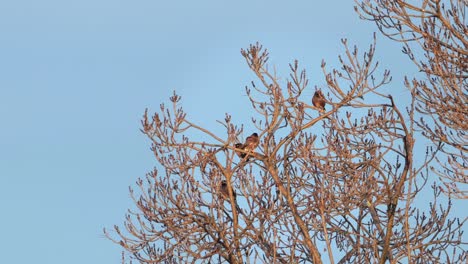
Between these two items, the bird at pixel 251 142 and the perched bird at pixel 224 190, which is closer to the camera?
the bird at pixel 251 142

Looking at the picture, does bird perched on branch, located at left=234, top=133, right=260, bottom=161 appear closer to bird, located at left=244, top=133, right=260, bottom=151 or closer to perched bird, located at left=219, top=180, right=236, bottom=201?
bird, located at left=244, top=133, right=260, bottom=151

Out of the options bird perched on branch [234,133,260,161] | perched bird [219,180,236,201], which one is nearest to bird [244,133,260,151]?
bird perched on branch [234,133,260,161]

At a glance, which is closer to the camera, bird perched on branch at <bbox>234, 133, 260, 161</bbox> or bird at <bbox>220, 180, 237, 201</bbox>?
bird perched on branch at <bbox>234, 133, 260, 161</bbox>

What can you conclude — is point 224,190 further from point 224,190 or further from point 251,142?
point 251,142

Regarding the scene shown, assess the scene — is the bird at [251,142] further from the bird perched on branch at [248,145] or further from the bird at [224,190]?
the bird at [224,190]

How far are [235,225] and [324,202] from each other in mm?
1381

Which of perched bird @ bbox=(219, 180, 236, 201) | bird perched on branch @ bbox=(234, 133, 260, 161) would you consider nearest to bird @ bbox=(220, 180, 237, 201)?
perched bird @ bbox=(219, 180, 236, 201)

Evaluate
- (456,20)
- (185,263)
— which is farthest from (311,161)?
(456,20)

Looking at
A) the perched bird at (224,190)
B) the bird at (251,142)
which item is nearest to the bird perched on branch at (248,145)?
the bird at (251,142)

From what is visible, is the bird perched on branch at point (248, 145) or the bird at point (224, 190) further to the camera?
the bird at point (224, 190)

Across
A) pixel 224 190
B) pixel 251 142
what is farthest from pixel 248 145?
pixel 224 190

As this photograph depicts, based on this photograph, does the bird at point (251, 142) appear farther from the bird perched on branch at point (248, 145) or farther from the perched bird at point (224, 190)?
the perched bird at point (224, 190)

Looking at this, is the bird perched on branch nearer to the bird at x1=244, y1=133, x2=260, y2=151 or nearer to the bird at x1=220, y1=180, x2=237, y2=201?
the bird at x1=244, y1=133, x2=260, y2=151

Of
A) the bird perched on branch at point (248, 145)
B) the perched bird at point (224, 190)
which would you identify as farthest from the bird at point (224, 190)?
the bird perched on branch at point (248, 145)
